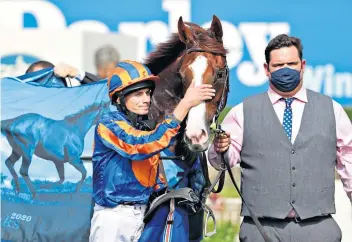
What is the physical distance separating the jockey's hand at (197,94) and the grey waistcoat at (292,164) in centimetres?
28

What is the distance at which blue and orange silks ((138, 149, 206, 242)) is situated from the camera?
369cm

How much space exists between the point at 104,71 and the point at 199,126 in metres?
4.72

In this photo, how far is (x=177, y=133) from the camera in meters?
3.55

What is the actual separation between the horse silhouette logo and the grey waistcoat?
100 centimetres

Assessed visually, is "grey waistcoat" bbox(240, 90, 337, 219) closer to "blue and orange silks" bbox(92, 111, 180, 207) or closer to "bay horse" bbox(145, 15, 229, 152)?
"bay horse" bbox(145, 15, 229, 152)

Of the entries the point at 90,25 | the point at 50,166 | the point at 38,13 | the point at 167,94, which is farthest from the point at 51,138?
the point at 38,13

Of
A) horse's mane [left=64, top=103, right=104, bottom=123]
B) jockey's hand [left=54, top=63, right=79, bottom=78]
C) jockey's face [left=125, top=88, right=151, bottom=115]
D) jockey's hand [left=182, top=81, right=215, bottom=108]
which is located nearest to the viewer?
jockey's hand [left=182, top=81, right=215, bottom=108]

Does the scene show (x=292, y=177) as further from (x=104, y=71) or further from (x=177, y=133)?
(x=104, y=71)

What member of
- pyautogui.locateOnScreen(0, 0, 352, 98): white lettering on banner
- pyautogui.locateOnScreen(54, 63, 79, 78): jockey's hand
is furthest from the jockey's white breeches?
pyautogui.locateOnScreen(0, 0, 352, 98): white lettering on banner

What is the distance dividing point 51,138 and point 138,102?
91cm

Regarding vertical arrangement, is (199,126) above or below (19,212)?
above

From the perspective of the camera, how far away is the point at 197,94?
364 centimetres

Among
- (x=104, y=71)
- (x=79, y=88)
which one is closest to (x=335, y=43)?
(x=104, y=71)

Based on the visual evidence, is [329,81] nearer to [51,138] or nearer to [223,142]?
[51,138]
